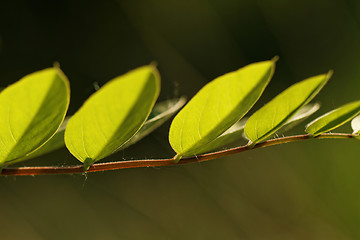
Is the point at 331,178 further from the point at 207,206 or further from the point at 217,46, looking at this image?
the point at 217,46

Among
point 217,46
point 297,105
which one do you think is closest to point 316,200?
point 217,46

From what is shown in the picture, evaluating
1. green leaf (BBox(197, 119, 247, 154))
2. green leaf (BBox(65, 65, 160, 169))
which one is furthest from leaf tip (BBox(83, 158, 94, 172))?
green leaf (BBox(197, 119, 247, 154))

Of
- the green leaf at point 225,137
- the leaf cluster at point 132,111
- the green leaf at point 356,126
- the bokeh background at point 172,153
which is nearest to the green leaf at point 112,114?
the leaf cluster at point 132,111

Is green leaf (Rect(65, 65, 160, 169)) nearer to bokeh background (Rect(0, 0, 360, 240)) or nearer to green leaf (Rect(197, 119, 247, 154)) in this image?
green leaf (Rect(197, 119, 247, 154))

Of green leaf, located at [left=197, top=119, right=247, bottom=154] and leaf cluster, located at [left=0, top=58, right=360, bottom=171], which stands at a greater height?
leaf cluster, located at [left=0, top=58, right=360, bottom=171]

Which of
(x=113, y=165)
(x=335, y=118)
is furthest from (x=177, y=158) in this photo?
(x=335, y=118)

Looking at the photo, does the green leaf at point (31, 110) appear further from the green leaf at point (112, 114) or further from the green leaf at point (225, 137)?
the green leaf at point (225, 137)
